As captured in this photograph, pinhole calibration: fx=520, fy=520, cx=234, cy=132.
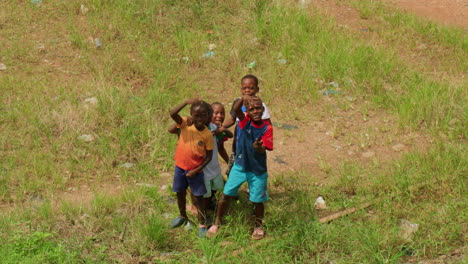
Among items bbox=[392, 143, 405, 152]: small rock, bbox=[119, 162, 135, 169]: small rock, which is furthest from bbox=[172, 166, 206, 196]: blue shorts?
bbox=[392, 143, 405, 152]: small rock

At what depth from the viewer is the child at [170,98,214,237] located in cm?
373

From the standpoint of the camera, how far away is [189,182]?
389 centimetres

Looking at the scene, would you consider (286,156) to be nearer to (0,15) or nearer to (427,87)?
(427,87)

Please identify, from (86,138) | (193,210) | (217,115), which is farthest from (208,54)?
(193,210)

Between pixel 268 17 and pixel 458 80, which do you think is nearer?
pixel 458 80

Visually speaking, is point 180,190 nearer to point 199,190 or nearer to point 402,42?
point 199,190

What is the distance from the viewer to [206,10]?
291 inches

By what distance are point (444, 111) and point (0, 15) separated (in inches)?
225

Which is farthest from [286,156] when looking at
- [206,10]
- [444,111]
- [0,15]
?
[0,15]

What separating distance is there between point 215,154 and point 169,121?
179 cm

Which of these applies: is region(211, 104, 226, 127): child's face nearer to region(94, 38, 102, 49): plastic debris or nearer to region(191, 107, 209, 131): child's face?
region(191, 107, 209, 131): child's face

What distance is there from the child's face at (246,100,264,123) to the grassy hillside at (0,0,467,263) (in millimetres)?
894

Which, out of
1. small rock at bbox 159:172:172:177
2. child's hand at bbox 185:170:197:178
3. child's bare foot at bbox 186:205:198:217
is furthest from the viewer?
small rock at bbox 159:172:172:177

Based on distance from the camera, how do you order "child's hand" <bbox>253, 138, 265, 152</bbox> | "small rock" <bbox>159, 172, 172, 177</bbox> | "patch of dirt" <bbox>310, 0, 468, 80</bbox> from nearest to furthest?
"child's hand" <bbox>253, 138, 265, 152</bbox>, "small rock" <bbox>159, 172, 172, 177</bbox>, "patch of dirt" <bbox>310, 0, 468, 80</bbox>
